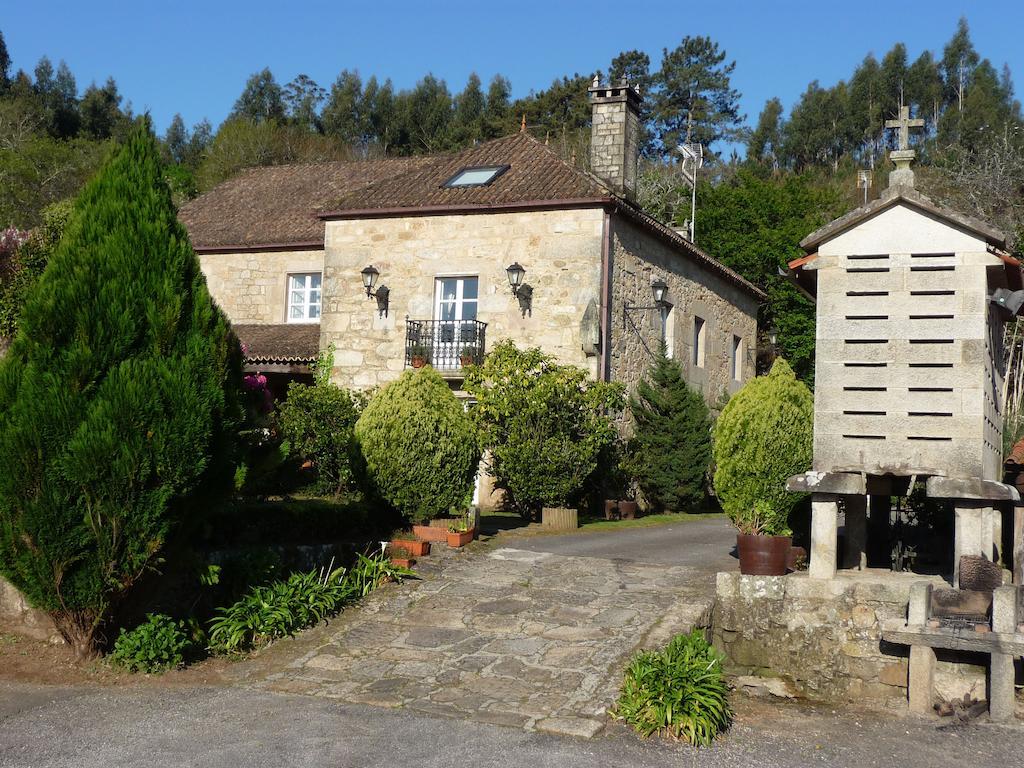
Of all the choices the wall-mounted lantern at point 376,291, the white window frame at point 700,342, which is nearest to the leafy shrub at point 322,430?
the wall-mounted lantern at point 376,291

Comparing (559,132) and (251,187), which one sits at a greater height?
(559,132)

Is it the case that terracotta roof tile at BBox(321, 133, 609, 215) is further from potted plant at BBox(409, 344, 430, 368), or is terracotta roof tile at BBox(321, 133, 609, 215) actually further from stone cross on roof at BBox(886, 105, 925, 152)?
stone cross on roof at BBox(886, 105, 925, 152)

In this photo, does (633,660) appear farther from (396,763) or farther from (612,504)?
(612,504)

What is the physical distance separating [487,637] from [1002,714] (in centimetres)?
373

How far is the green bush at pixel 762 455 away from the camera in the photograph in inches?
362

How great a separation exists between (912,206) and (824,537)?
8.92 feet

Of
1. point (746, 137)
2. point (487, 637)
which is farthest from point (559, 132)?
point (487, 637)

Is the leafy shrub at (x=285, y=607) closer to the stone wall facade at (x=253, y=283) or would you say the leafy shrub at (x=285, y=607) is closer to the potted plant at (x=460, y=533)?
the potted plant at (x=460, y=533)

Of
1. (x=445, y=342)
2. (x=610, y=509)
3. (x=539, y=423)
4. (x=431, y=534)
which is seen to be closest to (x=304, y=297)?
(x=445, y=342)

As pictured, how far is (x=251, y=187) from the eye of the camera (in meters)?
23.3

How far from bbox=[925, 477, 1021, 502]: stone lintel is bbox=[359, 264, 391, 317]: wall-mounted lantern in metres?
11.9

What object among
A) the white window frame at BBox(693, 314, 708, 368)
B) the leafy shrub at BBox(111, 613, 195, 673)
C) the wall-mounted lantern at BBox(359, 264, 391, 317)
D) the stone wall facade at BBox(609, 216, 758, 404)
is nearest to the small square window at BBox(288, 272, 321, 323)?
the wall-mounted lantern at BBox(359, 264, 391, 317)

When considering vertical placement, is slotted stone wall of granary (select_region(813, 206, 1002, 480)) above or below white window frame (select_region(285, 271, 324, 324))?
below

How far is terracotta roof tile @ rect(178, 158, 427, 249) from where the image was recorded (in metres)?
20.5
